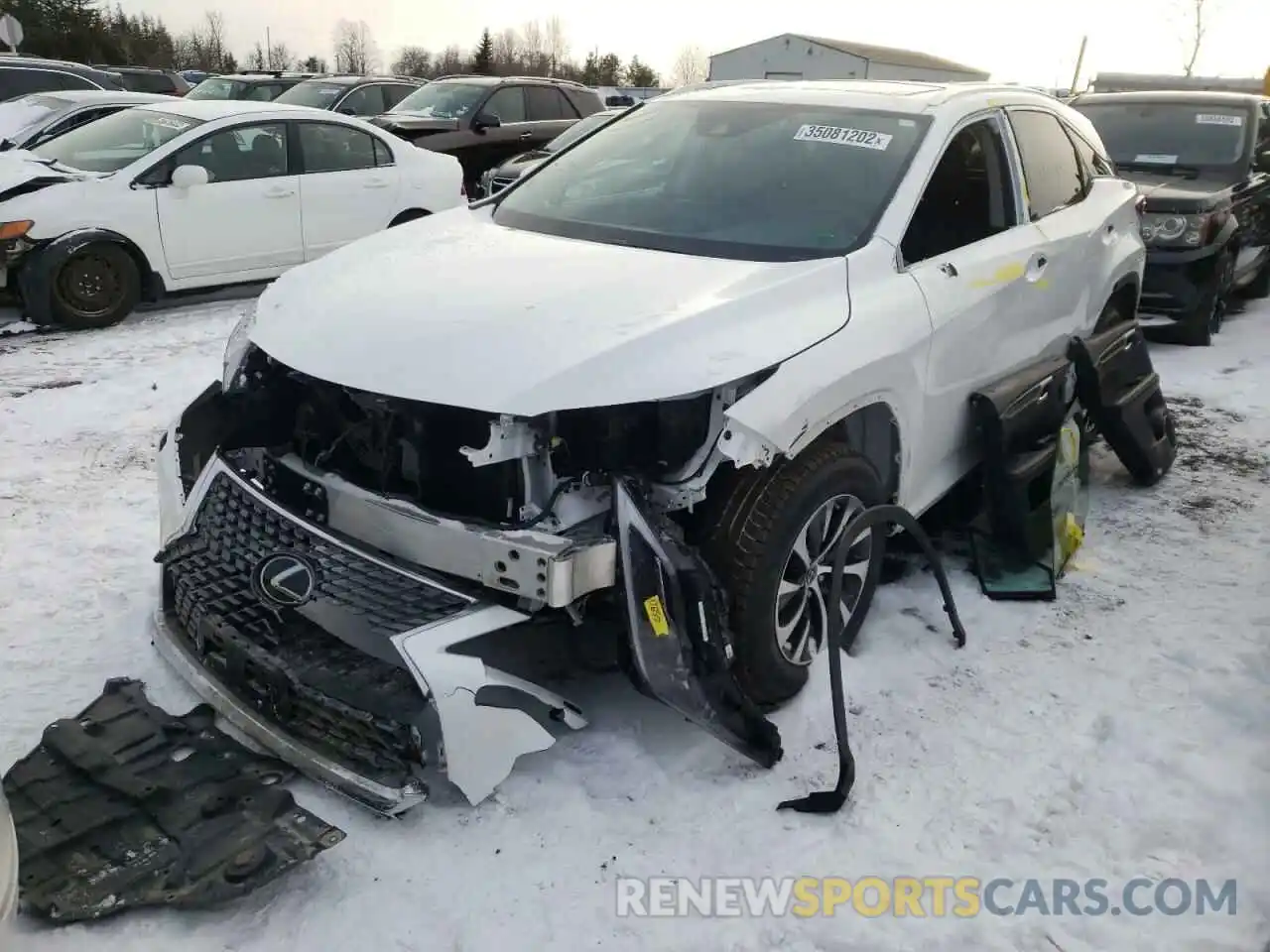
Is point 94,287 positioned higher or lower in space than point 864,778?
higher

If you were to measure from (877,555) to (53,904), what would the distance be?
2.57 m

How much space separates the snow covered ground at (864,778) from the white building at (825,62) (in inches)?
1243

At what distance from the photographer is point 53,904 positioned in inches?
92.8

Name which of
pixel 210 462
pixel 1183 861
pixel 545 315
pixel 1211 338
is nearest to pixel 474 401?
pixel 545 315

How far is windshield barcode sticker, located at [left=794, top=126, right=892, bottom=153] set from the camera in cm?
383

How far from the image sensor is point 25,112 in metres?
10.3

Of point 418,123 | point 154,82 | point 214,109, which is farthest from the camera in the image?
point 154,82

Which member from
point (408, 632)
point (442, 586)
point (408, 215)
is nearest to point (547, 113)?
point (408, 215)

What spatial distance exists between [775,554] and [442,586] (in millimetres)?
938

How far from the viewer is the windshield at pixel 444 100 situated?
39.2ft

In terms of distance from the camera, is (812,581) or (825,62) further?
(825,62)

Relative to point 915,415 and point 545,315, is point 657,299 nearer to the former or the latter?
point 545,315

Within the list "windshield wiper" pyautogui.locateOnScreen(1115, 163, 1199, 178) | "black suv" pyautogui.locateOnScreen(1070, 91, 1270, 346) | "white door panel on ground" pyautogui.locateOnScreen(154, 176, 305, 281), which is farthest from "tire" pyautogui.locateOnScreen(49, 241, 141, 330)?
"windshield wiper" pyautogui.locateOnScreen(1115, 163, 1199, 178)

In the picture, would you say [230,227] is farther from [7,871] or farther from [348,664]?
[7,871]
